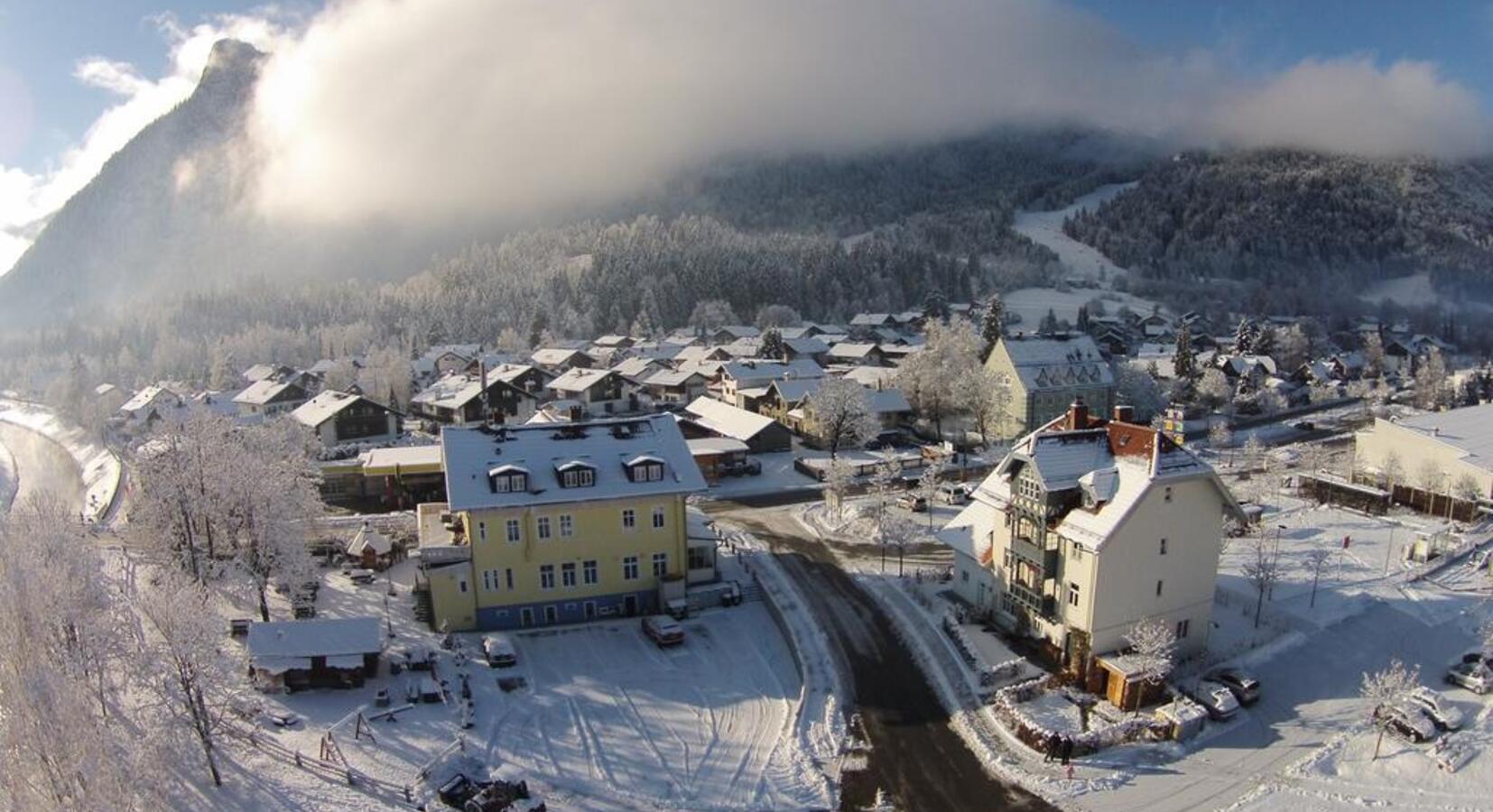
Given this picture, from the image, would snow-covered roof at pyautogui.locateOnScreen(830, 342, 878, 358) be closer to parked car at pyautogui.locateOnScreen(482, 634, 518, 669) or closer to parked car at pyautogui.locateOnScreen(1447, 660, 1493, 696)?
parked car at pyautogui.locateOnScreen(1447, 660, 1493, 696)

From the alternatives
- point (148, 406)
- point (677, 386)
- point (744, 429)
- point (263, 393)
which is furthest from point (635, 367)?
point (148, 406)

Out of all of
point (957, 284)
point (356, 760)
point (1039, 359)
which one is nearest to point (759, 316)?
point (957, 284)

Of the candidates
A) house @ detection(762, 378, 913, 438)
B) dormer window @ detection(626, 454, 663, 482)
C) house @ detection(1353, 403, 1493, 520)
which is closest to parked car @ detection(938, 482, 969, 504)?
house @ detection(762, 378, 913, 438)

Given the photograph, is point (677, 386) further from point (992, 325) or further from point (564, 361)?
point (992, 325)

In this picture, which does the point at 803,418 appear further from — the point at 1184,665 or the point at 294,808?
the point at 294,808

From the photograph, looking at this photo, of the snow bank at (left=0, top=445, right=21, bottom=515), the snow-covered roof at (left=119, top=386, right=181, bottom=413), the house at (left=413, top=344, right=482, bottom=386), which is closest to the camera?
the snow bank at (left=0, top=445, right=21, bottom=515)

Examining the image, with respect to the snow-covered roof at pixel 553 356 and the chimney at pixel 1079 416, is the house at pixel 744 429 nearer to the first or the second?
the chimney at pixel 1079 416
